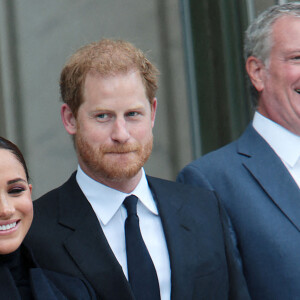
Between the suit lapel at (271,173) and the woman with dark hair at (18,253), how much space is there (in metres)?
0.99

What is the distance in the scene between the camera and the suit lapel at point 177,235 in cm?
289

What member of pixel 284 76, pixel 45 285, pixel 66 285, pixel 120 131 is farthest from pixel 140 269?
pixel 284 76

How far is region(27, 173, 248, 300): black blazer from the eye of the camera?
2824 mm

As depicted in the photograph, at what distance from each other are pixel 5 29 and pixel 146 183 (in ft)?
7.12

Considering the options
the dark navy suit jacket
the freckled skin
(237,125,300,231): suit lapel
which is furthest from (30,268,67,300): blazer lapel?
(237,125,300,231): suit lapel

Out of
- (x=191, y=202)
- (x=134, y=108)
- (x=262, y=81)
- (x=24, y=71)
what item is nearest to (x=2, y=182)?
(x=134, y=108)

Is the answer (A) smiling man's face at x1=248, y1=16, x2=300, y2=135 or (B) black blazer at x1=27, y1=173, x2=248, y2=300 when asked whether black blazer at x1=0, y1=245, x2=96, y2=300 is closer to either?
(B) black blazer at x1=27, y1=173, x2=248, y2=300

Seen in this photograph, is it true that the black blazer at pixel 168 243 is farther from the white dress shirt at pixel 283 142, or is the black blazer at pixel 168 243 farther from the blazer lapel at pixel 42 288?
the white dress shirt at pixel 283 142

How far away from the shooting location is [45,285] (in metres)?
2.62

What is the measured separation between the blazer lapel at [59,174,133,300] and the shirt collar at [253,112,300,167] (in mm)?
993

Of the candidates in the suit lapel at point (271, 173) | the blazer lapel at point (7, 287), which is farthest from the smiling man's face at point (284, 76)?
the blazer lapel at point (7, 287)

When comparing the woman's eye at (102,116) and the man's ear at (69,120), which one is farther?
the man's ear at (69,120)

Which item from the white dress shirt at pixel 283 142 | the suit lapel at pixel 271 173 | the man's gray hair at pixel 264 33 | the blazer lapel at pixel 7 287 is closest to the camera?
the blazer lapel at pixel 7 287

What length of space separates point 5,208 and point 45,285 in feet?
1.00
